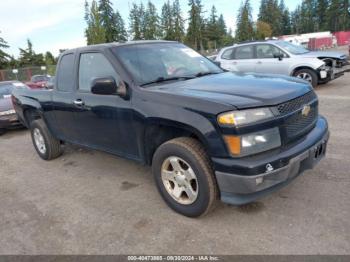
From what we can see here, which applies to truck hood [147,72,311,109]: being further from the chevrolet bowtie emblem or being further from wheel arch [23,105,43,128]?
wheel arch [23,105,43,128]

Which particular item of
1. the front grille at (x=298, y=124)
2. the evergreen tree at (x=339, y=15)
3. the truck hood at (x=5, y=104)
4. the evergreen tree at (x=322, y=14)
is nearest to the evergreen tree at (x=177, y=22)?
the evergreen tree at (x=339, y=15)

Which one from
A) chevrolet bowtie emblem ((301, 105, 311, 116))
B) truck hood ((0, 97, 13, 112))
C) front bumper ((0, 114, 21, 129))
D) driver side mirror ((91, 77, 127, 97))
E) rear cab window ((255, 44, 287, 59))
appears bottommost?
front bumper ((0, 114, 21, 129))

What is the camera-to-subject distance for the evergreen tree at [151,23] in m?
75.2

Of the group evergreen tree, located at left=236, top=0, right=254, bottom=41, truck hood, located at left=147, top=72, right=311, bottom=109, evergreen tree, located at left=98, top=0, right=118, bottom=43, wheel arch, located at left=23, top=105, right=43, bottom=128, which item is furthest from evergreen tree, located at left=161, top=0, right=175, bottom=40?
truck hood, located at left=147, top=72, right=311, bottom=109

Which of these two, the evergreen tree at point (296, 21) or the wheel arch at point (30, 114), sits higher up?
the evergreen tree at point (296, 21)

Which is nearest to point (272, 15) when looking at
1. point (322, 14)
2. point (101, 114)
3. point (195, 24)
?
point (322, 14)

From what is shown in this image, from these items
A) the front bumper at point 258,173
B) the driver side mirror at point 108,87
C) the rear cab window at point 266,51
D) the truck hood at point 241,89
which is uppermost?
the rear cab window at point 266,51

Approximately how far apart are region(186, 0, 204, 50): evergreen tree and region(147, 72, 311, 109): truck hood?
244 ft

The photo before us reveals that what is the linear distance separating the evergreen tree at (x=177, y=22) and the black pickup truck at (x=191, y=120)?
72.4 metres

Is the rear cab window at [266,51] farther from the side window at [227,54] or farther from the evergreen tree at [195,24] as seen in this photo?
the evergreen tree at [195,24]

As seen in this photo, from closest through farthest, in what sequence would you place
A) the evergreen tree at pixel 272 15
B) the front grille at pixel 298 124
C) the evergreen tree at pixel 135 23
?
the front grille at pixel 298 124 → the evergreen tree at pixel 135 23 → the evergreen tree at pixel 272 15

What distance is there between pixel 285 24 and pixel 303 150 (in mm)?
110666

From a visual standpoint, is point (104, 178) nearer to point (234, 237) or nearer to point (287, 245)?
point (234, 237)

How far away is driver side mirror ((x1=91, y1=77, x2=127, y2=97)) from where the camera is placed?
3.53 metres
